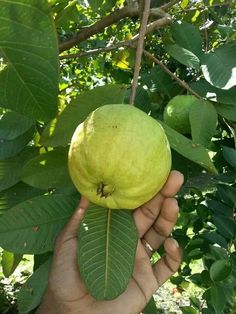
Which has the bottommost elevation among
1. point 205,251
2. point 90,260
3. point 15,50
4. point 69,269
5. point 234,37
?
point 205,251

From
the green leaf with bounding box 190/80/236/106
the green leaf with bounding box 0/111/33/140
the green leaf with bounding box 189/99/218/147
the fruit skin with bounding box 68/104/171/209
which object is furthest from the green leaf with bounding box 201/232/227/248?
the green leaf with bounding box 0/111/33/140

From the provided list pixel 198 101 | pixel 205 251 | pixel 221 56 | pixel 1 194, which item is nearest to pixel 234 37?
pixel 221 56

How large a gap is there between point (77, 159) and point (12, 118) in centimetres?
45

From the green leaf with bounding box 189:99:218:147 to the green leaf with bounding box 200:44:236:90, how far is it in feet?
0.21

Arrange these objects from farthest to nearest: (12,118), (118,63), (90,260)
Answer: (118,63), (12,118), (90,260)

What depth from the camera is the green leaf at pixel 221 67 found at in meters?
1.26

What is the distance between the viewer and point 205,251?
135cm

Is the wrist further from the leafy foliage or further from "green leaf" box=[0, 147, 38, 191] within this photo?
"green leaf" box=[0, 147, 38, 191]

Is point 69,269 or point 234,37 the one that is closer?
point 69,269

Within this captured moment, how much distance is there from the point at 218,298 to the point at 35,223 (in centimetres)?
51

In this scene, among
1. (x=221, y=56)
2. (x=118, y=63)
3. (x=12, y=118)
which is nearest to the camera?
(x=12, y=118)

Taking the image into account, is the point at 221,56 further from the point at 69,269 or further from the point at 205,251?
the point at 69,269

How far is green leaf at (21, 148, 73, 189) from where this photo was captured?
109 cm

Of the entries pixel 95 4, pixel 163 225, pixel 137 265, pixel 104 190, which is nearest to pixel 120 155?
pixel 104 190
